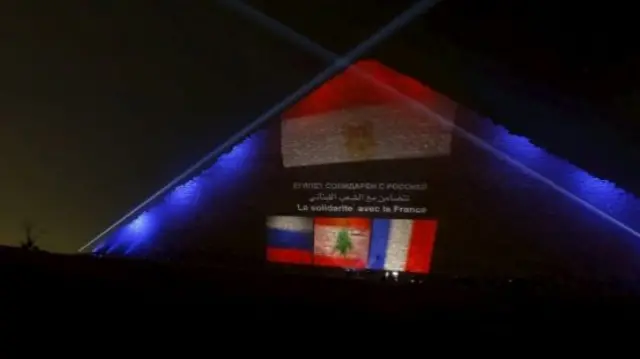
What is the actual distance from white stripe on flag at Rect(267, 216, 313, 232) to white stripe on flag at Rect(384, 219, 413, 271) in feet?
0.84

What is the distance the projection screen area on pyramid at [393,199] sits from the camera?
1.61 metres

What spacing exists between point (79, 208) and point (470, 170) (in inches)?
53.9

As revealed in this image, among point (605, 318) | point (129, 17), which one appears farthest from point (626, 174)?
point (129, 17)

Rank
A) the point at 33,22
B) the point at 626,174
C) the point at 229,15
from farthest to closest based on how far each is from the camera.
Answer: the point at 33,22 < the point at 229,15 < the point at 626,174

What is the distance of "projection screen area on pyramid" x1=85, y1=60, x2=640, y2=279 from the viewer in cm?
161

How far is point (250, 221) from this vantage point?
79.2 inches

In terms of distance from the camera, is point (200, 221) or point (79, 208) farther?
point (79, 208)

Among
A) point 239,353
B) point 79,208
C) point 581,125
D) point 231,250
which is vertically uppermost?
point 581,125

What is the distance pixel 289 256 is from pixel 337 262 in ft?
0.53

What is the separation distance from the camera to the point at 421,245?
177 centimetres

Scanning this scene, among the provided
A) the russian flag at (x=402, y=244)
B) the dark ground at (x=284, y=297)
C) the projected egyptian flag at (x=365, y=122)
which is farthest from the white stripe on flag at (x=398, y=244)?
the dark ground at (x=284, y=297)

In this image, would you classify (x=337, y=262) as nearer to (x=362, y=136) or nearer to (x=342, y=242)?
(x=342, y=242)

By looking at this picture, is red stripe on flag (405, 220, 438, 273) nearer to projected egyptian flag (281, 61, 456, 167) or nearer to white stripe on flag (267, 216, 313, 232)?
projected egyptian flag (281, 61, 456, 167)

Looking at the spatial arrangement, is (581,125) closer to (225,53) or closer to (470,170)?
(470,170)
